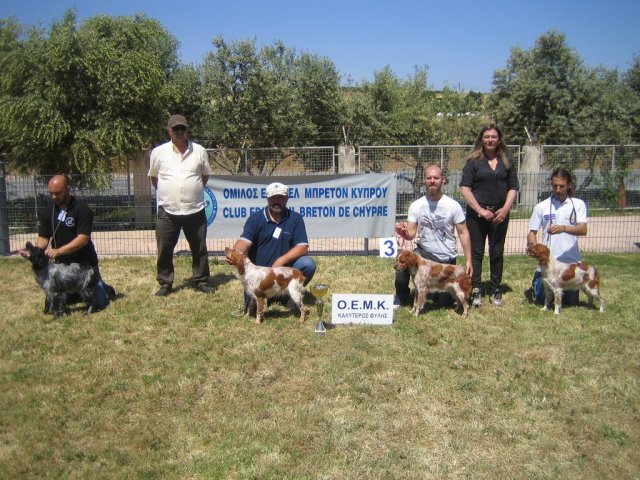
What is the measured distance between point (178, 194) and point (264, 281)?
6.55 ft

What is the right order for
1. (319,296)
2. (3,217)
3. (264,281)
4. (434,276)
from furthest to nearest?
(3,217)
(434,276)
(264,281)
(319,296)

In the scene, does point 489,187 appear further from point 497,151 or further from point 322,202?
point 322,202

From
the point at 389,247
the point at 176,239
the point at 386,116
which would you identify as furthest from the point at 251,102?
the point at 176,239

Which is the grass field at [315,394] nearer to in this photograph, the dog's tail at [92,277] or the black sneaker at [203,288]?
the dog's tail at [92,277]

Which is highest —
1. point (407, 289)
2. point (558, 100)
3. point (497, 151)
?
point (558, 100)

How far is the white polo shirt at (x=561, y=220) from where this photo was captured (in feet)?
20.3

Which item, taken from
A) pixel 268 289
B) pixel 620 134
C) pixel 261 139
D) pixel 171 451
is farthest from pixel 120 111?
pixel 620 134

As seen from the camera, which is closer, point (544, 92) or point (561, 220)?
point (561, 220)

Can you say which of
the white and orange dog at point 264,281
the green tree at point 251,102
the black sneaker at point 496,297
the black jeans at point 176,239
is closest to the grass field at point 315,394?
the black sneaker at point 496,297

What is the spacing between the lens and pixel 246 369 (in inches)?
187

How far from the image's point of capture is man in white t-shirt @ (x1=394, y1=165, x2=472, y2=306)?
6086 mm

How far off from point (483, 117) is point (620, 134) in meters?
4.39

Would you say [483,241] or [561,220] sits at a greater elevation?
[561,220]

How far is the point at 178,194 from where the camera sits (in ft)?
22.5
